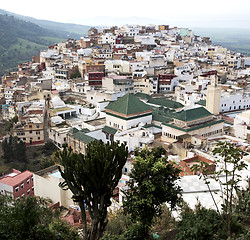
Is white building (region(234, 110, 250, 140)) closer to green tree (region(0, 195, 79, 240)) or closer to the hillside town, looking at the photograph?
the hillside town

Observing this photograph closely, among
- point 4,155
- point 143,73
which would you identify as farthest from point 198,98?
point 4,155

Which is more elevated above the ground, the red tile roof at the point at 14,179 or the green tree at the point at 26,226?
the green tree at the point at 26,226

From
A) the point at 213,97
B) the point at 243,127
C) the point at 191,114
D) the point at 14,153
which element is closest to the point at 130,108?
the point at 191,114

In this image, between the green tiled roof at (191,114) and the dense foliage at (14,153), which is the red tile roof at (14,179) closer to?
the dense foliage at (14,153)

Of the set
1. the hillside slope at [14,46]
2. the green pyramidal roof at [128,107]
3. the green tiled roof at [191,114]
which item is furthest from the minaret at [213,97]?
the hillside slope at [14,46]

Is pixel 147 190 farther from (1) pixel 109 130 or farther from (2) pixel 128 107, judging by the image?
(1) pixel 109 130

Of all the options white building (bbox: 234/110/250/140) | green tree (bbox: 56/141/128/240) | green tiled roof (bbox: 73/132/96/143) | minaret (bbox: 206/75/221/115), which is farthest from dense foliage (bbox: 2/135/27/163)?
green tree (bbox: 56/141/128/240)
